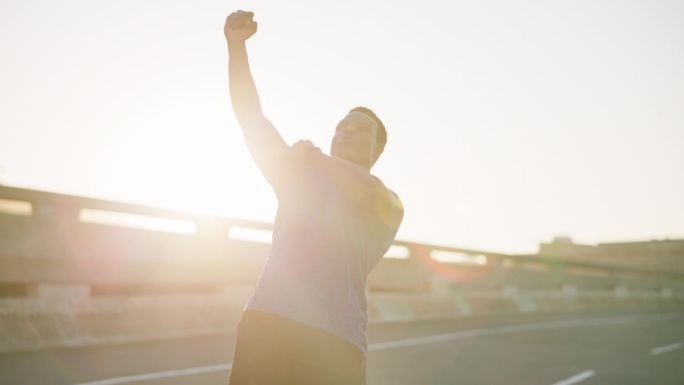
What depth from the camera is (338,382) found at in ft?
9.61

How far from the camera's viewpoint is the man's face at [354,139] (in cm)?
317

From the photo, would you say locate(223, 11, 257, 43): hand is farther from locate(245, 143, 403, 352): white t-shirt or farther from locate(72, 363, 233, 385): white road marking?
locate(72, 363, 233, 385): white road marking

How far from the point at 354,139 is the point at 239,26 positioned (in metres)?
0.67

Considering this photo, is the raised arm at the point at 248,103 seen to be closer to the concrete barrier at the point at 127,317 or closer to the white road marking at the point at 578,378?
the concrete barrier at the point at 127,317

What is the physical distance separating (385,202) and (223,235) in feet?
26.8

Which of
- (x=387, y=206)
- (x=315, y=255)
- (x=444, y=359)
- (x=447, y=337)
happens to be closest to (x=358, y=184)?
(x=387, y=206)

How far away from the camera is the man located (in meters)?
2.88

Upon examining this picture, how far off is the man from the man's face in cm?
7

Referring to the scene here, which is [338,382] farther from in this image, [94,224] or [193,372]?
[94,224]

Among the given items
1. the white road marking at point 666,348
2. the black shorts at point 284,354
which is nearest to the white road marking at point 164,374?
the black shorts at point 284,354

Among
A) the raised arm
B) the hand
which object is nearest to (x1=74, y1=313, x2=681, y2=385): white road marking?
the raised arm

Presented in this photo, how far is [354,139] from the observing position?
10.4ft

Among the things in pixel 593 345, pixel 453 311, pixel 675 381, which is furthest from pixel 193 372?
pixel 453 311

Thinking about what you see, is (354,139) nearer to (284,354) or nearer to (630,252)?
(284,354)
